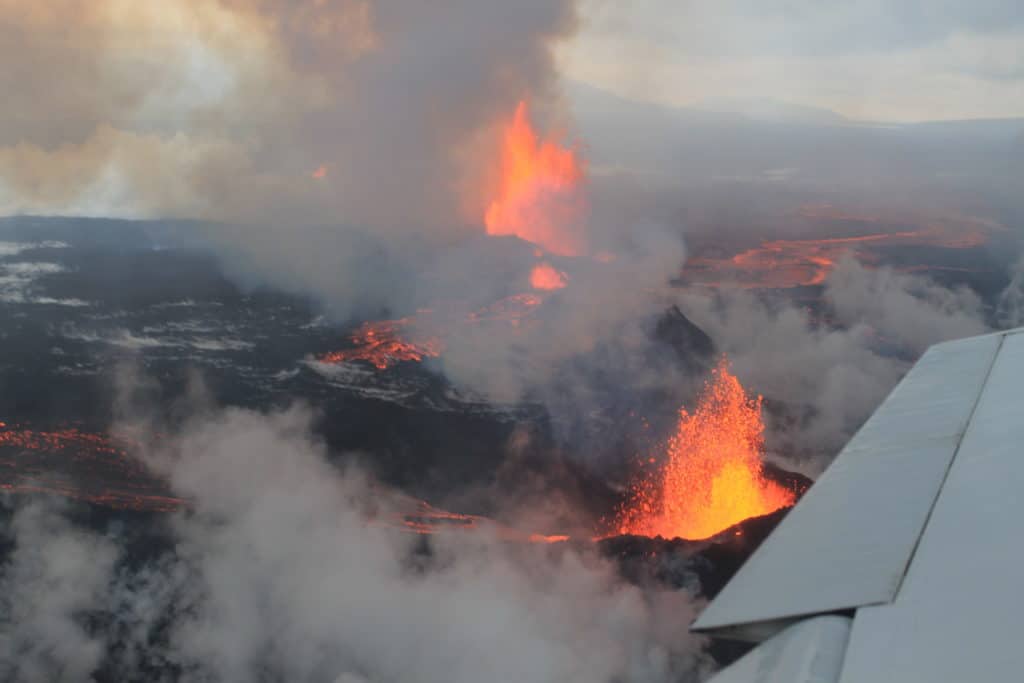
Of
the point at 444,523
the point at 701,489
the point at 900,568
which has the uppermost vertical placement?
the point at 900,568

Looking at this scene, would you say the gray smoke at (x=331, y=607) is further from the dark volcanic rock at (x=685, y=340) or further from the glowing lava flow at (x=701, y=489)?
the dark volcanic rock at (x=685, y=340)

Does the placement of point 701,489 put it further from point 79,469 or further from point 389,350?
point 79,469

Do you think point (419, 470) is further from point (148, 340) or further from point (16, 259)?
point (16, 259)

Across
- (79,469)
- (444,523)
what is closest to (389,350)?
(444,523)

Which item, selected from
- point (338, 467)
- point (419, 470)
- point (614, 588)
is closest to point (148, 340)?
point (338, 467)

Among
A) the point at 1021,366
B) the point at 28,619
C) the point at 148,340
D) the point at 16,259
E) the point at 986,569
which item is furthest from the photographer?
the point at 16,259

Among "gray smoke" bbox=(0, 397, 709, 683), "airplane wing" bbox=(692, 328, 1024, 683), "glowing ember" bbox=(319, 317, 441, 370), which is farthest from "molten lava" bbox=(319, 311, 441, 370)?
"airplane wing" bbox=(692, 328, 1024, 683)
